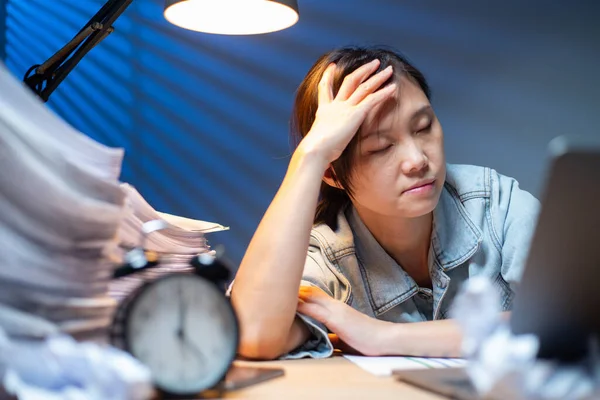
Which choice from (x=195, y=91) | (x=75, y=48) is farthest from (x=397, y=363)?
(x=195, y=91)

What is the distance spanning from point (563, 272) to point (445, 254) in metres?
0.66

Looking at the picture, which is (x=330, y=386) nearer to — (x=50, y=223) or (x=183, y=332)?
(x=183, y=332)

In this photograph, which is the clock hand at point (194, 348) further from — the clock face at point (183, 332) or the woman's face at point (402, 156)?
the woman's face at point (402, 156)

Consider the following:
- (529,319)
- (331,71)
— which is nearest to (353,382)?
(529,319)

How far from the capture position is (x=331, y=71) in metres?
1.26

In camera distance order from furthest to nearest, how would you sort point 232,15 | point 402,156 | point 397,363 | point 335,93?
1. point 232,15
2. point 335,93
3. point 402,156
4. point 397,363

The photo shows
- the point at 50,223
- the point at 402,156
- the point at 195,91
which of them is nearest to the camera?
the point at 50,223

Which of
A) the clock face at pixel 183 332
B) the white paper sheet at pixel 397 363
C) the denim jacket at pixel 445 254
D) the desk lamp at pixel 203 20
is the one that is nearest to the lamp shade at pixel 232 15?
the desk lamp at pixel 203 20

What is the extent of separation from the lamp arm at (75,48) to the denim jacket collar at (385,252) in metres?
0.85

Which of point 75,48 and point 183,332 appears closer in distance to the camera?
point 183,332

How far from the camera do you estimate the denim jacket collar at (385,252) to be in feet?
4.10

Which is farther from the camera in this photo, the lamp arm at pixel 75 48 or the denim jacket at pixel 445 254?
the lamp arm at pixel 75 48

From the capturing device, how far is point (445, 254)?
1257 mm

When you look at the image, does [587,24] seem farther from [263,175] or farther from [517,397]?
[517,397]
